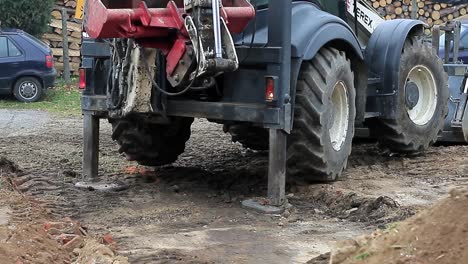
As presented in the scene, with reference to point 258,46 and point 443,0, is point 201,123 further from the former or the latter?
point 443,0

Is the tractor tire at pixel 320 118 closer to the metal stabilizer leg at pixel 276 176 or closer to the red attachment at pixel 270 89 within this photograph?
the metal stabilizer leg at pixel 276 176

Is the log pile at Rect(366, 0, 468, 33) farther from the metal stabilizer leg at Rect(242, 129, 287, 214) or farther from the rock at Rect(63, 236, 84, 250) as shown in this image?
the rock at Rect(63, 236, 84, 250)

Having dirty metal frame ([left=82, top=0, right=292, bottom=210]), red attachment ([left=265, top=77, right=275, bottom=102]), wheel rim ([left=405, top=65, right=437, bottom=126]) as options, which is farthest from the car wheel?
red attachment ([left=265, top=77, right=275, bottom=102])

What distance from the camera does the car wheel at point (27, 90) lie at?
18781mm

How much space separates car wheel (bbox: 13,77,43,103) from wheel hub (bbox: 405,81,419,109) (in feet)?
36.8

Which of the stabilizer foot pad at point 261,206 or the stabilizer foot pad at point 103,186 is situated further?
the stabilizer foot pad at point 103,186

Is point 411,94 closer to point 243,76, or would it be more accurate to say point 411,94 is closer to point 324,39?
point 324,39

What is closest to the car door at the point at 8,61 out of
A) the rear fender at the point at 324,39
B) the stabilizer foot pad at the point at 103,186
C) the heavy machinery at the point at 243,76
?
the heavy machinery at the point at 243,76

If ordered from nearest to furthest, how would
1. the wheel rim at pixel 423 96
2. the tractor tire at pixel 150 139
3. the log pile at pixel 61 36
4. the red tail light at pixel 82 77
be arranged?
the red tail light at pixel 82 77, the tractor tire at pixel 150 139, the wheel rim at pixel 423 96, the log pile at pixel 61 36

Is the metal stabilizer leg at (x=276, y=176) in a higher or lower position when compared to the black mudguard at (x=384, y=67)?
lower

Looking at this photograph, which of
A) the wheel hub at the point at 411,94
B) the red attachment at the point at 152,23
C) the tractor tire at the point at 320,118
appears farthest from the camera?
the wheel hub at the point at 411,94

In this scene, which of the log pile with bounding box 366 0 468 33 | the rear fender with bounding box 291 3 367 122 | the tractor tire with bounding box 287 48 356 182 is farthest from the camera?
the log pile with bounding box 366 0 468 33

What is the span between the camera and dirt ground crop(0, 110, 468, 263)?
635 cm

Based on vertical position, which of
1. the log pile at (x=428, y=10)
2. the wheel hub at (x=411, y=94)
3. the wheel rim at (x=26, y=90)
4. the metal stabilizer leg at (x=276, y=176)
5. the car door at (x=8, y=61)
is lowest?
the metal stabilizer leg at (x=276, y=176)
